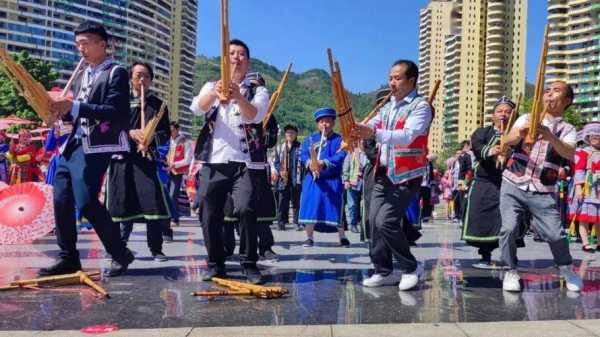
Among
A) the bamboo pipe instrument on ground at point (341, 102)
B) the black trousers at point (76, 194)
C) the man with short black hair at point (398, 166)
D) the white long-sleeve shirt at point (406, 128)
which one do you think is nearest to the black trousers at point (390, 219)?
the man with short black hair at point (398, 166)

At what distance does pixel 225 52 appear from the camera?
4535 millimetres

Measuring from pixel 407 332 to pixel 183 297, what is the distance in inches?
67.5

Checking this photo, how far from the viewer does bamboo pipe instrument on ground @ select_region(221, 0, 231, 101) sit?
177 inches

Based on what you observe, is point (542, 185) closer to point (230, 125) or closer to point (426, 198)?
point (230, 125)

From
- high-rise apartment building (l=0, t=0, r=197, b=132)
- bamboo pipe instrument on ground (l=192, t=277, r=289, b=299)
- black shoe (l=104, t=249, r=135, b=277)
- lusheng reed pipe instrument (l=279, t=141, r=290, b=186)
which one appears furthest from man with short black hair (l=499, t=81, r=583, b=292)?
high-rise apartment building (l=0, t=0, r=197, b=132)

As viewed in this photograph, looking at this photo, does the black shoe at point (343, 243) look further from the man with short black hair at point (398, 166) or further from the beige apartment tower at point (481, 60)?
the beige apartment tower at point (481, 60)

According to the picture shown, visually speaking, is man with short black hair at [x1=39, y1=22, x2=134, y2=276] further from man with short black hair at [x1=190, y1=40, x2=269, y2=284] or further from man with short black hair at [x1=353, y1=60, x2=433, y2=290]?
man with short black hair at [x1=353, y1=60, x2=433, y2=290]

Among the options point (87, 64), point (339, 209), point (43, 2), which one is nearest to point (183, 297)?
point (87, 64)

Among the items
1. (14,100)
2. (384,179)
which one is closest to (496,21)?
(14,100)

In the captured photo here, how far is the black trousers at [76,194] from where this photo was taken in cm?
496

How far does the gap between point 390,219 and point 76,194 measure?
98.0 inches

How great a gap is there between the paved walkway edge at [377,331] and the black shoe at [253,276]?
1369mm

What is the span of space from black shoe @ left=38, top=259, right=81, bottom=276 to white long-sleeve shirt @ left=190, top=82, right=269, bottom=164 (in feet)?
4.80

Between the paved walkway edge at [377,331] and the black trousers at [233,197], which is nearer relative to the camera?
the paved walkway edge at [377,331]
